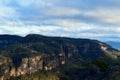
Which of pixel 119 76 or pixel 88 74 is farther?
pixel 88 74

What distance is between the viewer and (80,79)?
654 ft

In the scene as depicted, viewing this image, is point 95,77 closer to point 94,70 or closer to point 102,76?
point 102,76

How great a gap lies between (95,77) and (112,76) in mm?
17906

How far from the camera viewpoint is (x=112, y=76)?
522 feet

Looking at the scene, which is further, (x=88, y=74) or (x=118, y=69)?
(x=88, y=74)

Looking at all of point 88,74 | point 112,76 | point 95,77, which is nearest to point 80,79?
point 88,74

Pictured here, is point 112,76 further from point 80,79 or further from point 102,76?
point 80,79

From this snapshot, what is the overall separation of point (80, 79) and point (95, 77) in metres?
24.9

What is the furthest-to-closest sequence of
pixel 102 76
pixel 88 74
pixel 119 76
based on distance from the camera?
pixel 88 74 < pixel 102 76 < pixel 119 76

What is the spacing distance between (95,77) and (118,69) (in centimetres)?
1994

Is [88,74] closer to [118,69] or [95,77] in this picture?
[95,77]

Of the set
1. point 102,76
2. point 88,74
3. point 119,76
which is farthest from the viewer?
point 88,74

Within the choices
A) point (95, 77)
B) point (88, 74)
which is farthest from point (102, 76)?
point (88, 74)

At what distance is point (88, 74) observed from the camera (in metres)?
196
